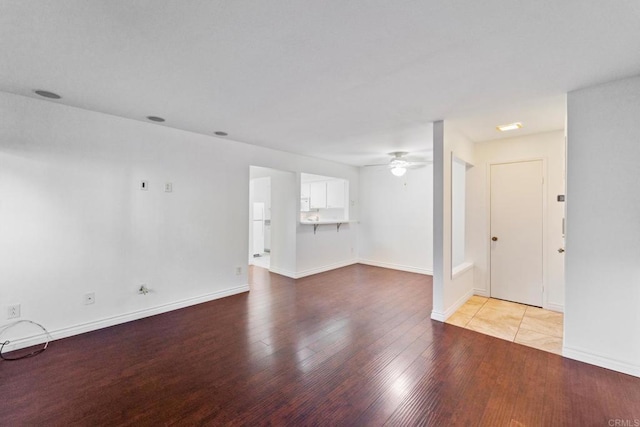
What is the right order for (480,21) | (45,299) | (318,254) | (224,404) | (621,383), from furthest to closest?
(318,254) < (45,299) < (621,383) < (224,404) < (480,21)

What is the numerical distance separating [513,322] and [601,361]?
95 centimetres

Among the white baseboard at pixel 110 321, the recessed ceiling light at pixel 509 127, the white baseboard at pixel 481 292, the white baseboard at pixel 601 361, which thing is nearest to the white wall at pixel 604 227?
the white baseboard at pixel 601 361

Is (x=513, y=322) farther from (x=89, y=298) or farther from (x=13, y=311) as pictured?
(x=13, y=311)

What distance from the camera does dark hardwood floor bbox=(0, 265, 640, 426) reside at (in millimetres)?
1775

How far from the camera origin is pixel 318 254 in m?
A: 5.78

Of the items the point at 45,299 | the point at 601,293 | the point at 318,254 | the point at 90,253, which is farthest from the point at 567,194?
the point at 45,299

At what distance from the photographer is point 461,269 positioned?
150 inches

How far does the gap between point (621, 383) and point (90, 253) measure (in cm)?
508

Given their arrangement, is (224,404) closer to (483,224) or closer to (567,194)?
(567,194)

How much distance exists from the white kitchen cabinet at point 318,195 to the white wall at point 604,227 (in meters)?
4.91

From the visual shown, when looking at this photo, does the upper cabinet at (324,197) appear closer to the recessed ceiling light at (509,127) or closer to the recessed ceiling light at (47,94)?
the recessed ceiling light at (509,127)

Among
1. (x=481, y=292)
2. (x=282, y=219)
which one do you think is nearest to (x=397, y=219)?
(x=481, y=292)

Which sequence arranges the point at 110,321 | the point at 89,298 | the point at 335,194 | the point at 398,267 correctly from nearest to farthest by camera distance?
the point at 89,298 → the point at 110,321 → the point at 398,267 → the point at 335,194

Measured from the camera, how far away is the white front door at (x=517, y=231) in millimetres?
3777
